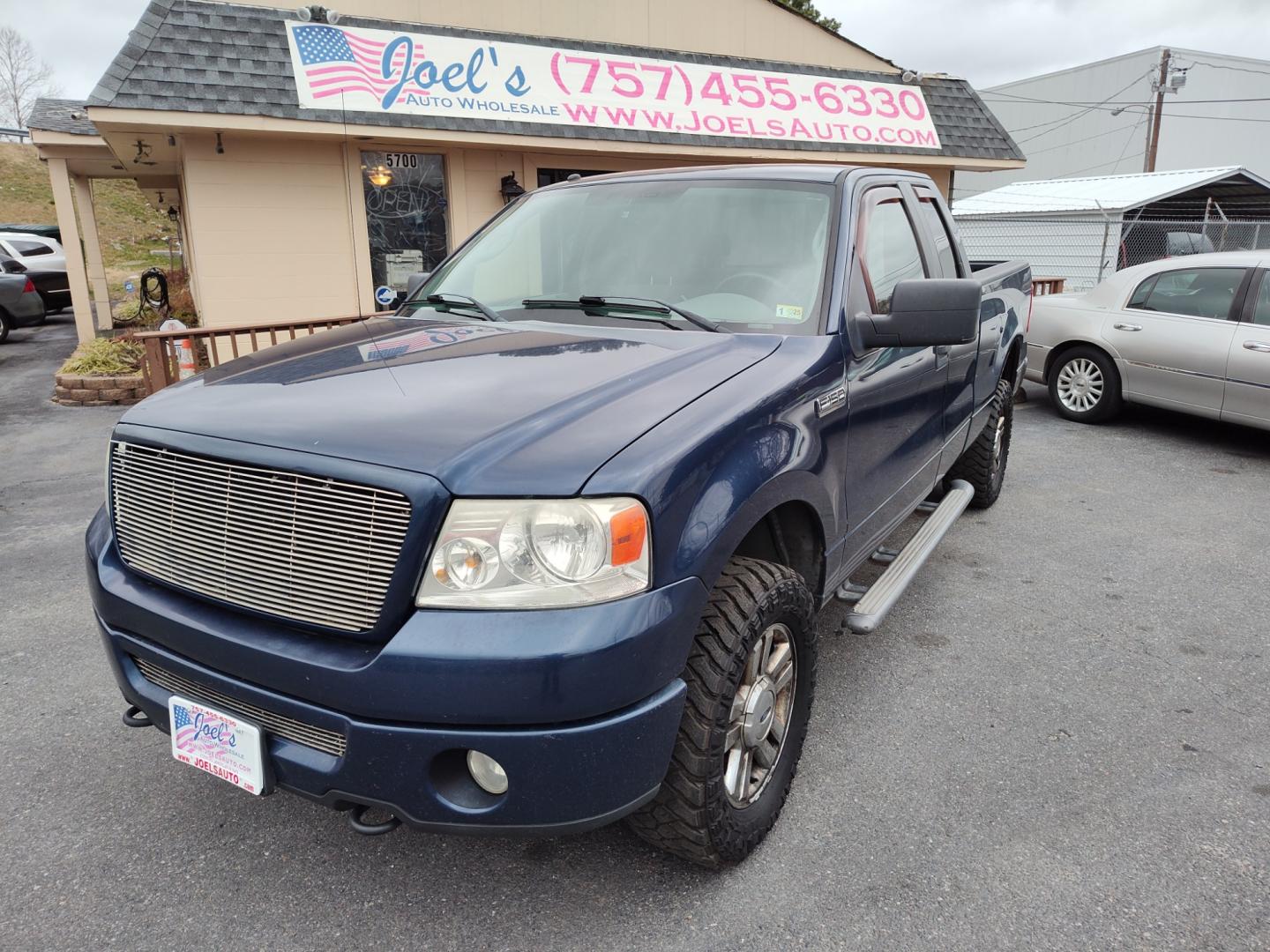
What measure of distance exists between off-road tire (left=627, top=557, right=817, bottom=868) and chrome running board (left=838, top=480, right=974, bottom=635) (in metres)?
0.67

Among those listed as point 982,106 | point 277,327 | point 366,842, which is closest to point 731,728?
point 366,842

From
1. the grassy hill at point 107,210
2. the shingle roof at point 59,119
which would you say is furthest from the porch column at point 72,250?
the grassy hill at point 107,210

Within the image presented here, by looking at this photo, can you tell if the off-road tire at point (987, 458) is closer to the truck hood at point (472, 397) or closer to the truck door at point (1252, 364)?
the truck door at point (1252, 364)

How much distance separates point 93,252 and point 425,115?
35.4ft

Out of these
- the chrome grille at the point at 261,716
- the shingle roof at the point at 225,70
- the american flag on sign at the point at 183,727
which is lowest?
the american flag on sign at the point at 183,727

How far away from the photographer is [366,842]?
2559 mm

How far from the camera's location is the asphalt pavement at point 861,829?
2238 millimetres

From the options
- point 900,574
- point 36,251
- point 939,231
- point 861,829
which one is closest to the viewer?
point 861,829

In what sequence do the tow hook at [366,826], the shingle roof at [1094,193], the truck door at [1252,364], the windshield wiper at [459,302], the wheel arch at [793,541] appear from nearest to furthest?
the tow hook at [366,826], the wheel arch at [793,541], the windshield wiper at [459,302], the truck door at [1252,364], the shingle roof at [1094,193]

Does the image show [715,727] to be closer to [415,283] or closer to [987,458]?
[415,283]

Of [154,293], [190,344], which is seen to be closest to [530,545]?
[190,344]

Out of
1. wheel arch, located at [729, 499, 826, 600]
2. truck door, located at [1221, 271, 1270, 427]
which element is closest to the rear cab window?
wheel arch, located at [729, 499, 826, 600]

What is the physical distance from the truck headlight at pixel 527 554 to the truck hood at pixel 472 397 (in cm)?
5

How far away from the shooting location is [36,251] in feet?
→ 60.7
